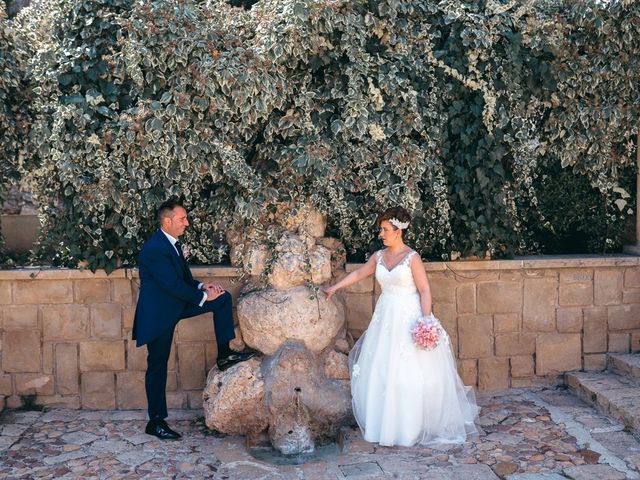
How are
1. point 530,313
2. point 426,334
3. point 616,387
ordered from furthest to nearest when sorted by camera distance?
point 530,313, point 616,387, point 426,334

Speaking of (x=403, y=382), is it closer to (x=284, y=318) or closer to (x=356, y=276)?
(x=356, y=276)

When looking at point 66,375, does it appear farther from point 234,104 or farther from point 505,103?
point 505,103

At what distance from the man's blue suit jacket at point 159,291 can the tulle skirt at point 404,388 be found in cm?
138

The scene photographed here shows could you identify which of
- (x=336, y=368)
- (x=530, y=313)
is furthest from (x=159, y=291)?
(x=530, y=313)

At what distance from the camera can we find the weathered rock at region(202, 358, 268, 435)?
5465 mm

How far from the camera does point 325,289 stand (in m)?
5.74

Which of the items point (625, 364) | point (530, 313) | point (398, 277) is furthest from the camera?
point (530, 313)

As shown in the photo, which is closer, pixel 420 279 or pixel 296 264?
pixel 420 279

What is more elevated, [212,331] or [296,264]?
[296,264]

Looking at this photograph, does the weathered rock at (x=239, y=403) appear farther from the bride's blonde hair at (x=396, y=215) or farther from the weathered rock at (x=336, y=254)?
the bride's blonde hair at (x=396, y=215)

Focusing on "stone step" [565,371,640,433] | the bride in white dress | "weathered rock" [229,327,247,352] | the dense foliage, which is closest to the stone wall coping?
the dense foliage

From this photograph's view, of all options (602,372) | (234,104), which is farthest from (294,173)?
(602,372)

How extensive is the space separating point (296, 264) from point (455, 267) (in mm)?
1466

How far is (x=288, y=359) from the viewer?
5.48m
